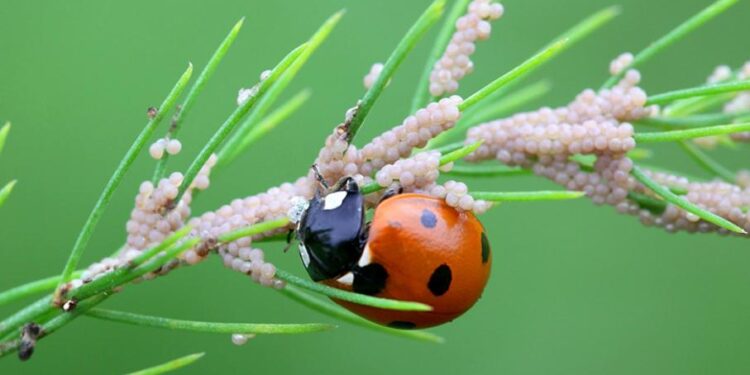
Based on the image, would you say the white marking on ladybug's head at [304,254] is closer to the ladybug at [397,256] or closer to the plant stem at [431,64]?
the ladybug at [397,256]

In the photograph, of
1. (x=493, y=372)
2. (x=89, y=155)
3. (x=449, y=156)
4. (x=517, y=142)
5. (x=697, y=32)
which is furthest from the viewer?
(x=697, y=32)

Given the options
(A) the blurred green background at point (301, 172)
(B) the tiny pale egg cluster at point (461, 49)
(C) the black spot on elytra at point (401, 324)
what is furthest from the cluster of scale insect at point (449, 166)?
(A) the blurred green background at point (301, 172)

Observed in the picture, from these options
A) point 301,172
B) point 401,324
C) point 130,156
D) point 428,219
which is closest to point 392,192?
point 428,219

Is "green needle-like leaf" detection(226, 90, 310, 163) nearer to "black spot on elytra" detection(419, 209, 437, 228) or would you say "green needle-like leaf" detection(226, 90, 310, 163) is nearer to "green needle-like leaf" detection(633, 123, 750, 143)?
"black spot on elytra" detection(419, 209, 437, 228)

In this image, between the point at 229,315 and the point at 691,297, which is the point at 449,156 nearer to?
the point at 229,315

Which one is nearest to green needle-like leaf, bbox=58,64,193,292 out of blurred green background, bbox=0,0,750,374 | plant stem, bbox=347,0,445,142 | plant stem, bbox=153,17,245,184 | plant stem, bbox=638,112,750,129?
plant stem, bbox=153,17,245,184

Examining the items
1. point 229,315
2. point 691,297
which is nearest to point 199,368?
point 229,315

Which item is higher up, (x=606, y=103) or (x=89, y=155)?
(x=89, y=155)
